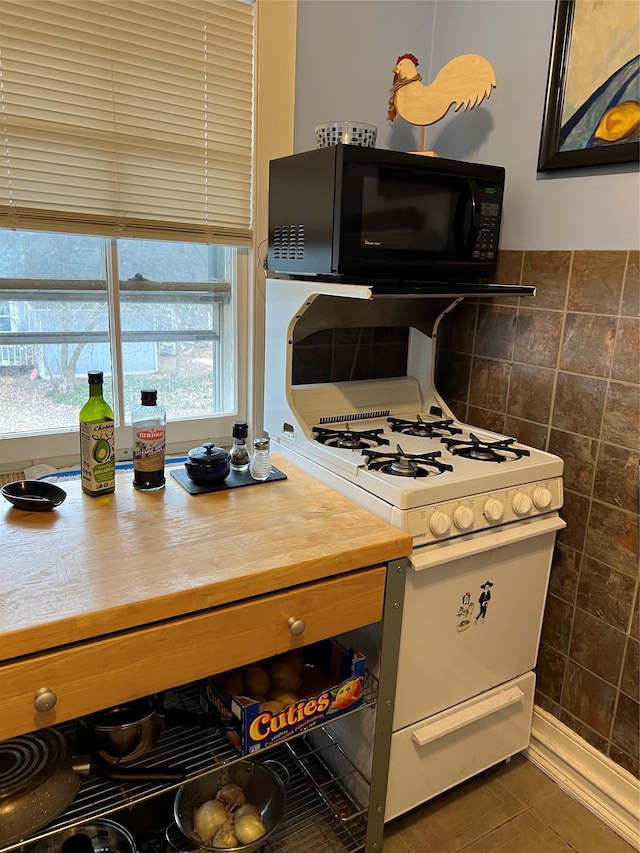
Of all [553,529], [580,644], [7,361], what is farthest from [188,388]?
[580,644]

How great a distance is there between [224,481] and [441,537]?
1.82ft

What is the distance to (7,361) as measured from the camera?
167 cm

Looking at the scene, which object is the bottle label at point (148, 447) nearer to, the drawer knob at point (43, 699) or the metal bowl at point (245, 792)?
the drawer knob at point (43, 699)

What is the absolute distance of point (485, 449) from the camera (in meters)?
1.68

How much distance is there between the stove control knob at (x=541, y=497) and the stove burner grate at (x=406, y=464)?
243mm

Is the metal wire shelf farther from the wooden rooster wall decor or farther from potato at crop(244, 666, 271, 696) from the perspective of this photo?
the wooden rooster wall decor

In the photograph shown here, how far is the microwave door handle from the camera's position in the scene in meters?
1.64

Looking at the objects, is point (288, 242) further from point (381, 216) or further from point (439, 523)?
point (439, 523)

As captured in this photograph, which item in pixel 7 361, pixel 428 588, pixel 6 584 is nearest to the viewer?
pixel 6 584

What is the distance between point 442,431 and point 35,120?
1363 millimetres

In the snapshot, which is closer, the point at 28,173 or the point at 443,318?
the point at 28,173

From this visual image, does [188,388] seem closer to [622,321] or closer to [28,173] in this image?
[28,173]

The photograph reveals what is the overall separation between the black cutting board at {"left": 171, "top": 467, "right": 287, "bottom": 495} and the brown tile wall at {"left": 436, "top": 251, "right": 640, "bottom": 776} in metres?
0.78

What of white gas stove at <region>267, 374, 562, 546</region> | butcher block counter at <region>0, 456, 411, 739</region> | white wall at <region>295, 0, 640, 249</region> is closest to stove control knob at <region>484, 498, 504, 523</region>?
white gas stove at <region>267, 374, 562, 546</region>
